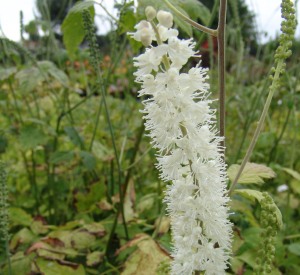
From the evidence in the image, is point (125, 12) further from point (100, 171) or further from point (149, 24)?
point (100, 171)

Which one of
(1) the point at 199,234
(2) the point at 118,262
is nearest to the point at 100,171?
(2) the point at 118,262

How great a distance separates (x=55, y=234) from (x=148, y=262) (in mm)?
458

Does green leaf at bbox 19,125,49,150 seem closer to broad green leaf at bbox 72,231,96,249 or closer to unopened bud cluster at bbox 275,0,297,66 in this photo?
broad green leaf at bbox 72,231,96,249

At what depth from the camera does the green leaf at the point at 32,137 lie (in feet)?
6.44

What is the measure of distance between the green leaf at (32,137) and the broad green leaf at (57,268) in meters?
0.64

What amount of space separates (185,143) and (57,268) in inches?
29.9

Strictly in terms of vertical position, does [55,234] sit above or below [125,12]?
below

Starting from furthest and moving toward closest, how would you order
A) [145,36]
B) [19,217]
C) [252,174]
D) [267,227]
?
[19,217], [252,174], [267,227], [145,36]

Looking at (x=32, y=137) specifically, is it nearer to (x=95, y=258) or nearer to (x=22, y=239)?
(x=22, y=239)

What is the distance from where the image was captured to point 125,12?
5.23 feet

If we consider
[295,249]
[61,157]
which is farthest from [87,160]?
[295,249]

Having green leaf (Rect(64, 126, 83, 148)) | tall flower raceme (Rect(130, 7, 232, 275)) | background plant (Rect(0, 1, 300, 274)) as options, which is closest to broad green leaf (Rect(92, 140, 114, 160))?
background plant (Rect(0, 1, 300, 274))

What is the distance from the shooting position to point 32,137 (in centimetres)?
202

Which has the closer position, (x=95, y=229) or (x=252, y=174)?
(x=252, y=174)
